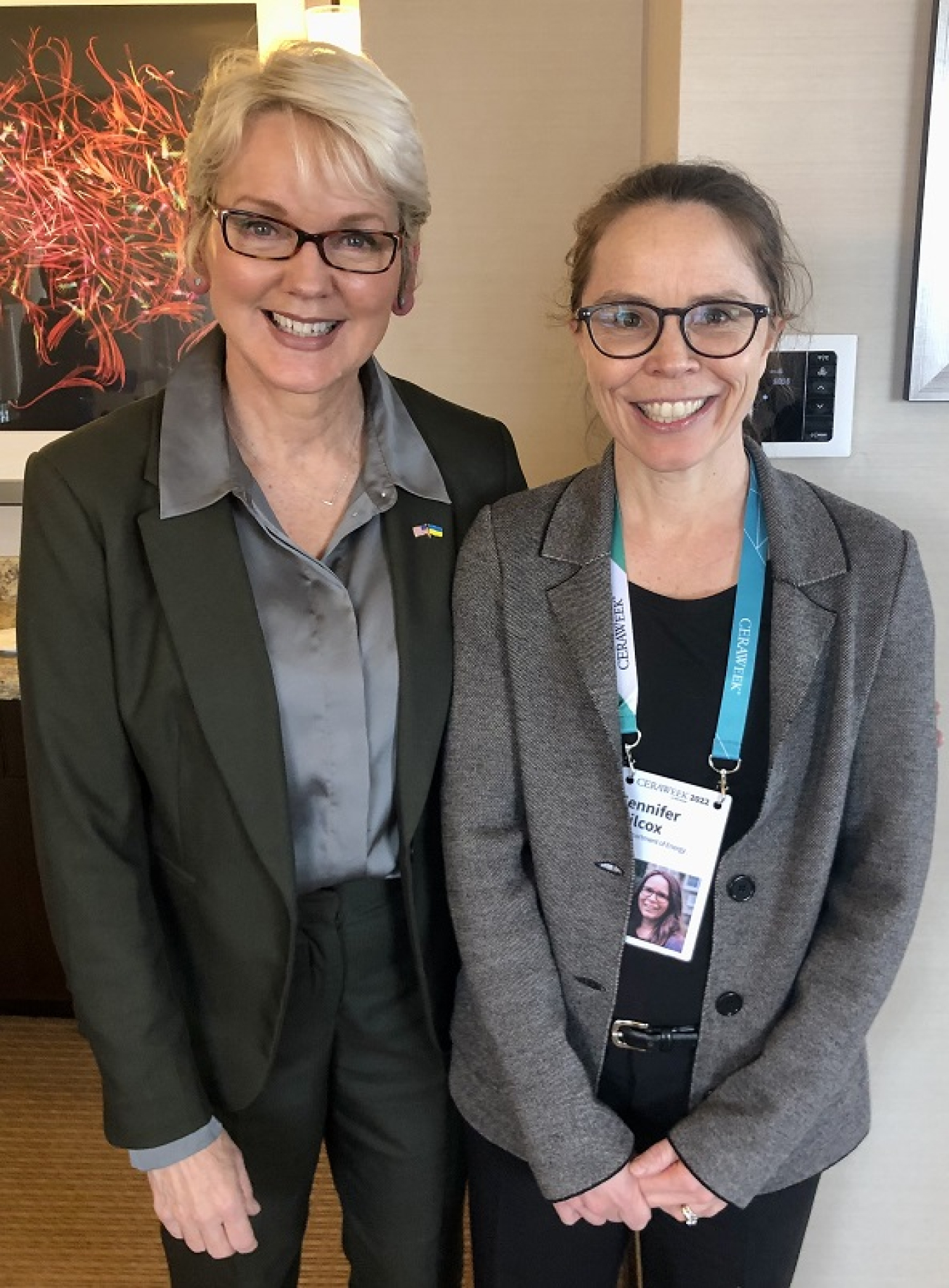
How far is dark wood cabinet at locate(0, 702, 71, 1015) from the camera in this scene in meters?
2.56

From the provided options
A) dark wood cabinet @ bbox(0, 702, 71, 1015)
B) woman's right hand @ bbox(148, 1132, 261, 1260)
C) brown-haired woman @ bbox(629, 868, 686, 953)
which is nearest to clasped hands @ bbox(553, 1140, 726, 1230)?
brown-haired woman @ bbox(629, 868, 686, 953)

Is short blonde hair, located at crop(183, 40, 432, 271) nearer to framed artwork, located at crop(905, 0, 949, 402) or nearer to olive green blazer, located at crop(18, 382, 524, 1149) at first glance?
olive green blazer, located at crop(18, 382, 524, 1149)

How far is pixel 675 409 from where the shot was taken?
107 cm

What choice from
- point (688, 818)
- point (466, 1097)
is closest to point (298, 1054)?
point (466, 1097)

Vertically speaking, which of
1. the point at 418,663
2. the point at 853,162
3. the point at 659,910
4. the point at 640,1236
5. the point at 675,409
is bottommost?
the point at 640,1236

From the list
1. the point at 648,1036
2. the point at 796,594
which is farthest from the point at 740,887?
the point at 796,594

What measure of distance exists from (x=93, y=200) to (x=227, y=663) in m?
1.79

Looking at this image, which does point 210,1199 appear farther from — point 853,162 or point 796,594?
point 853,162

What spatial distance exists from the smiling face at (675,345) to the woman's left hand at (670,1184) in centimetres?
73

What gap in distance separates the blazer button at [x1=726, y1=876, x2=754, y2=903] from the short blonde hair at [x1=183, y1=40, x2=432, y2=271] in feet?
2.77

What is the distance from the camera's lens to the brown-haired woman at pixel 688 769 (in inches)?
42.0

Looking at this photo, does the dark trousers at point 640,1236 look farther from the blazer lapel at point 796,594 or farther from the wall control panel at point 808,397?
the wall control panel at point 808,397

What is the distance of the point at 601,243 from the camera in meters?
1.10

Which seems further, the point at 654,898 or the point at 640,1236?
the point at 640,1236
